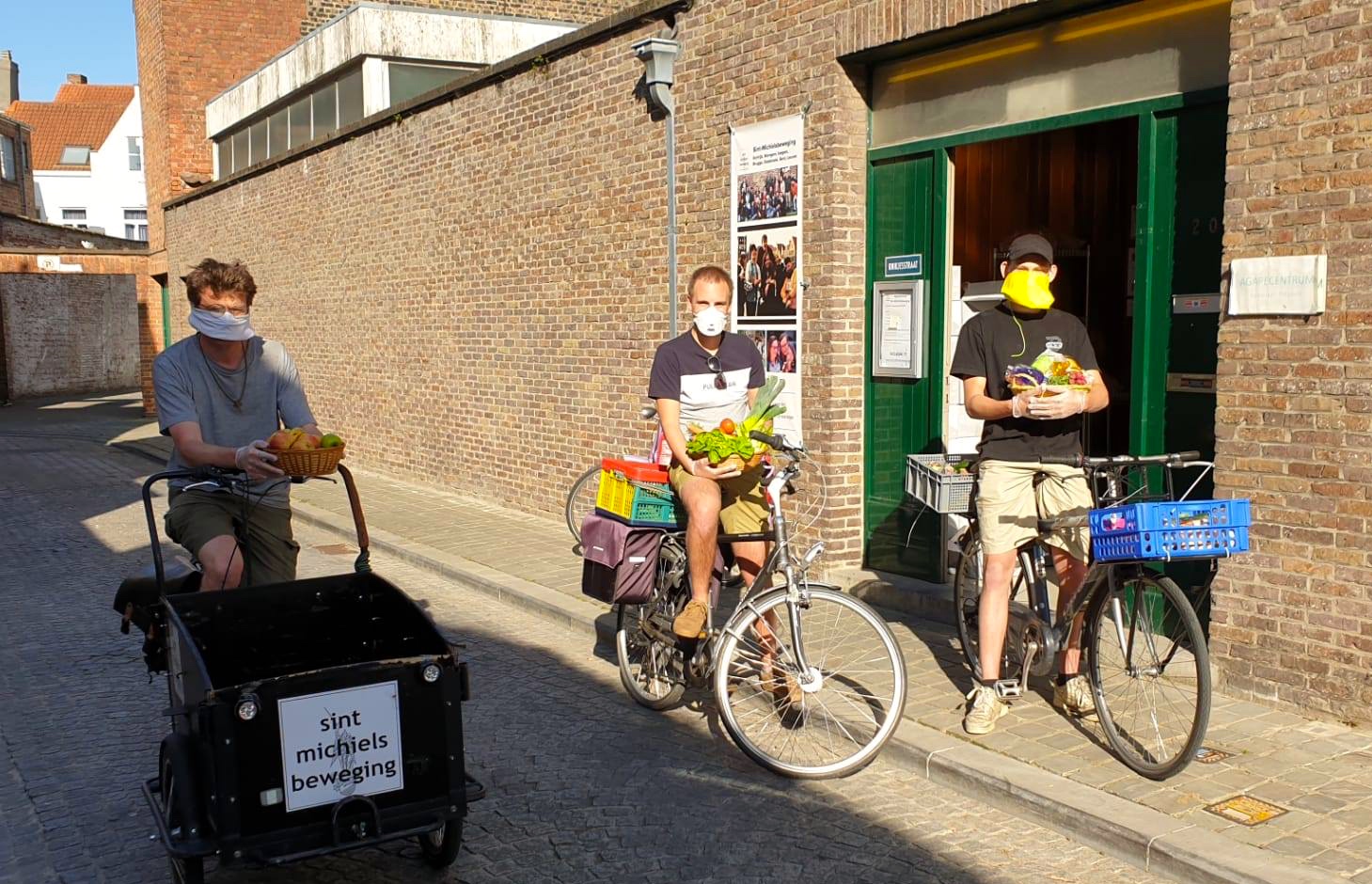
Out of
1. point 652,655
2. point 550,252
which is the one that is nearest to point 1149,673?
point 652,655

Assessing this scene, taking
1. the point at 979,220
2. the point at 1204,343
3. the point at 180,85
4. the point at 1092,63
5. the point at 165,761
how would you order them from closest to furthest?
the point at 165,761 → the point at 1204,343 → the point at 1092,63 → the point at 979,220 → the point at 180,85

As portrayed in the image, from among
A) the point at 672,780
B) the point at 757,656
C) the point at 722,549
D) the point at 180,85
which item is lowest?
the point at 672,780

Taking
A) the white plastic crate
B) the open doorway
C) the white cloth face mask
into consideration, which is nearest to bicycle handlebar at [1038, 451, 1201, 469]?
the white plastic crate

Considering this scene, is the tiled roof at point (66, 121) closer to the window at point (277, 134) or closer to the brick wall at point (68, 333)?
the brick wall at point (68, 333)

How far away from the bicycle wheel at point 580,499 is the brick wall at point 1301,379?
6054mm

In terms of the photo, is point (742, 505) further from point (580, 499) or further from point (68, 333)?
point (68, 333)

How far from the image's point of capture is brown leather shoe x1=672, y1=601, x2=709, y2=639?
5391 mm

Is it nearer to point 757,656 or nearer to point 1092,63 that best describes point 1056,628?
point 757,656

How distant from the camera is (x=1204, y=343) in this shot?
623cm

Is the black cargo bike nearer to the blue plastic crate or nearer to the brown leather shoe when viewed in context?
the brown leather shoe

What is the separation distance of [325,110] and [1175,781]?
1767cm

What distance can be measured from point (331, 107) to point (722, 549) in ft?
51.2

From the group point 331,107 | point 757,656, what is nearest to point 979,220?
point 757,656

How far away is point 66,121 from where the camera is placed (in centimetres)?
6525
